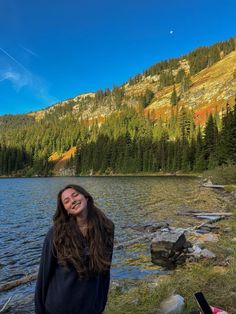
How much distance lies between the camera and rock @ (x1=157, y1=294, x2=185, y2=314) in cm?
734

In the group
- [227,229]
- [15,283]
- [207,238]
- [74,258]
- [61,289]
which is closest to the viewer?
[74,258]

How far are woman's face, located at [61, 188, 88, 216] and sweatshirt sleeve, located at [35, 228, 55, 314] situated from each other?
0.35 m

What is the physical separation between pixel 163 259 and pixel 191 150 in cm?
9518

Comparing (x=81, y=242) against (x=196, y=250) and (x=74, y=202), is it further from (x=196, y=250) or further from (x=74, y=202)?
(x=196, y=250)

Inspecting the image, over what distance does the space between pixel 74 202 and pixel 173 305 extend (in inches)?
184

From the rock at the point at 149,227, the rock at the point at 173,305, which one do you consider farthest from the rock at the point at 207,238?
the rock at the point at 173,305

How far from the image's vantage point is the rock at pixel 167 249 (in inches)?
577

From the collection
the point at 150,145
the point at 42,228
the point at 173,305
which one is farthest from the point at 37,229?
the point at 150,145

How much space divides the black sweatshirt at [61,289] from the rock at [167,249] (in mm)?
10869

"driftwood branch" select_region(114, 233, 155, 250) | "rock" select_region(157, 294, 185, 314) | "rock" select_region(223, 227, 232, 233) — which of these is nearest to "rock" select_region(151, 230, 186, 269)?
"driftwood branch" select_region(114, 233, 155, 250)

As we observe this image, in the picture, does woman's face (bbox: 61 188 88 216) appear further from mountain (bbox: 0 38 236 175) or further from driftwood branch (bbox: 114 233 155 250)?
mountain (bbox: 0 38 236 175)

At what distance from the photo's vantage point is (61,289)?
3.99m

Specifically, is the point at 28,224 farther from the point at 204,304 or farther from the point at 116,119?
the point at 116,119

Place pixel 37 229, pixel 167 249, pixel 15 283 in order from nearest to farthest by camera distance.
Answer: pixel 15 283 < pixel 167 249 < pixel 37 229
